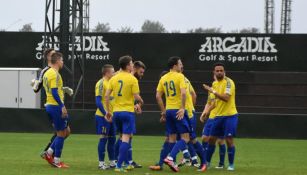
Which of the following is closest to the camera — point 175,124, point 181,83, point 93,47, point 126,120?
point 126,120

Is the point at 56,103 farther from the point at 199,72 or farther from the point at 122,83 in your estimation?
the point at 199,72

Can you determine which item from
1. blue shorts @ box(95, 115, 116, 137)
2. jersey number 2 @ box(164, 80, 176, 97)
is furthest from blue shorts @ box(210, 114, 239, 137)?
blue shorts @ box(95, 115, 116, 137)

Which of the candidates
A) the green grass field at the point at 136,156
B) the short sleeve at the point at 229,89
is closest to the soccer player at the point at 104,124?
the green grass field at the point at 136,156

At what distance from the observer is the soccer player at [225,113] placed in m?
15.9

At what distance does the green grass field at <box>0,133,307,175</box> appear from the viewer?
1534 cm

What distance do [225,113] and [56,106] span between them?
3434mm

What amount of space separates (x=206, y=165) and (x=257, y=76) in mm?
16594

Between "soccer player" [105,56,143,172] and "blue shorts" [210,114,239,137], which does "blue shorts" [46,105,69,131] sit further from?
"blue shorts" [210,114,239,137]

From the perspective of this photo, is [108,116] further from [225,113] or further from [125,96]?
[225,113]

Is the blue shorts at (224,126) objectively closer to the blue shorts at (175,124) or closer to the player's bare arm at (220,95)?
the player's bare arm at (220,95)

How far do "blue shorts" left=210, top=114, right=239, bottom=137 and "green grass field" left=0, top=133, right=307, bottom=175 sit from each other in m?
→ 0.75

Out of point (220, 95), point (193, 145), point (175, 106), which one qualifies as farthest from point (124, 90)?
point (193, 145)

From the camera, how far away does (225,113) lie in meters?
16.1

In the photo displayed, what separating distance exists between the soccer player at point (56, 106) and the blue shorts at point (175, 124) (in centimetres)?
205
